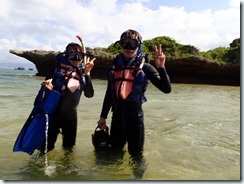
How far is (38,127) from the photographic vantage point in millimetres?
3994

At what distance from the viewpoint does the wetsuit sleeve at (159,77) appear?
138 inches

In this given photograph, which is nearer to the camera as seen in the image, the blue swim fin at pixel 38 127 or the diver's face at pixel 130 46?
the diver's face at pixel 130 46

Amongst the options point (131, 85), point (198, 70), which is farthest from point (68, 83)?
point (198, 70)

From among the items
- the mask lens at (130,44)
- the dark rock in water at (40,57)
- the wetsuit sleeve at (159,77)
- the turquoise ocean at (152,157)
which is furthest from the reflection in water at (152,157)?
the dark rock in water at (40,57)

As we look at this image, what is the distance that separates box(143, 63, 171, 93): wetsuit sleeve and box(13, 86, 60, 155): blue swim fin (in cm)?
120

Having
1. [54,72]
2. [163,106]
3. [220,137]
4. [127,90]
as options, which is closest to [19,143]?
[54,72]

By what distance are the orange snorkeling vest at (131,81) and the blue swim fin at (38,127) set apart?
85cm

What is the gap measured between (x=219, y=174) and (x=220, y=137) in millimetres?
2006

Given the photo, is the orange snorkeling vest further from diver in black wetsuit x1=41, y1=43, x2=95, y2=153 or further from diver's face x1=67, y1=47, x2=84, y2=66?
diver's face x1=67, y1=47, x2=84, y2=66

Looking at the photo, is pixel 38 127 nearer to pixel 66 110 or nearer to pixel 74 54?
pixel 66 110

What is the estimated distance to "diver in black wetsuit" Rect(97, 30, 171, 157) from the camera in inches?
143

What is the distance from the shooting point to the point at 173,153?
4.75 meters

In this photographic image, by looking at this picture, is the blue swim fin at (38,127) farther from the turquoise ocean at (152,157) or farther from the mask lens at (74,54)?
the mask lens at (74,54)

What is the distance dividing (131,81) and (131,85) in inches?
1.9
